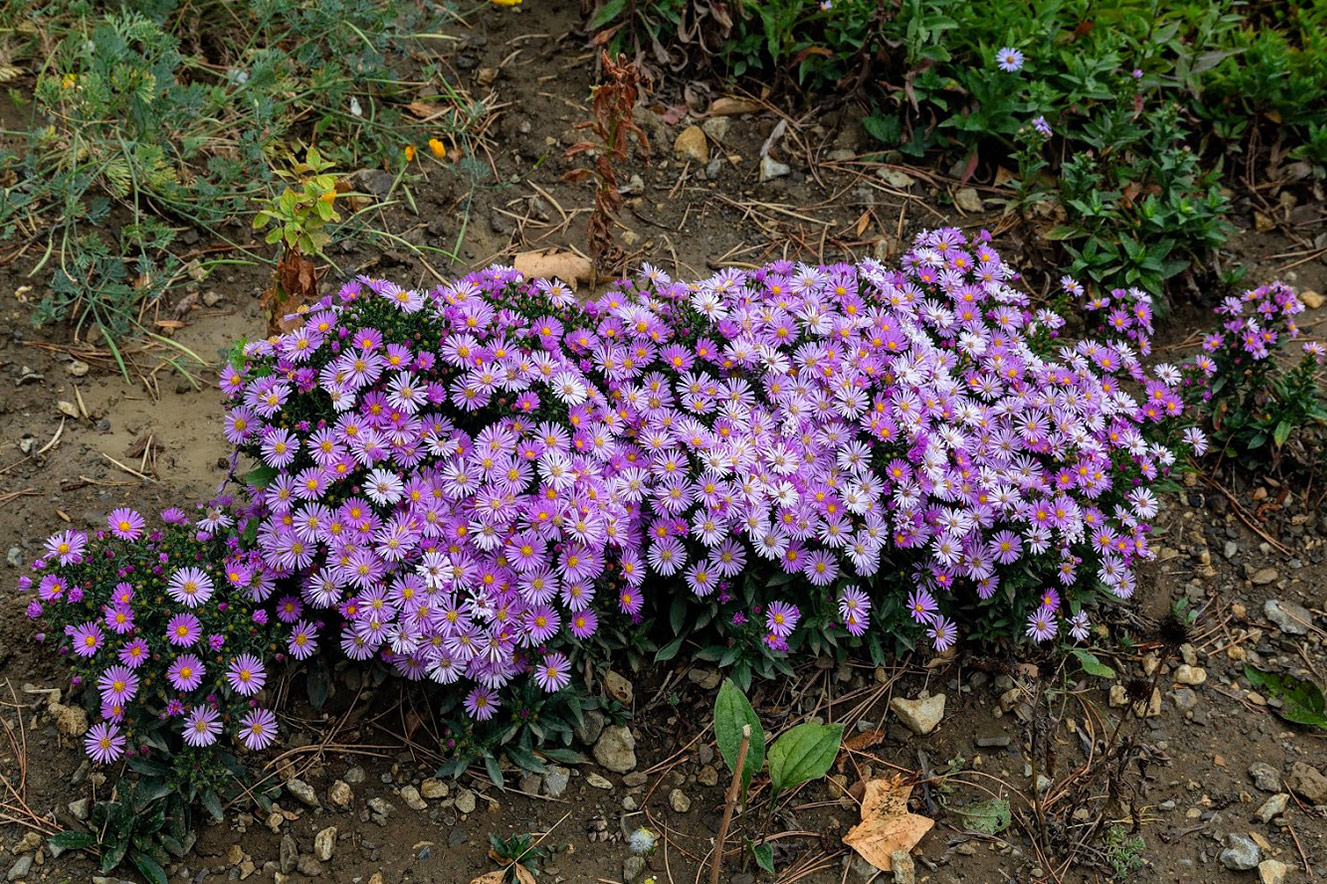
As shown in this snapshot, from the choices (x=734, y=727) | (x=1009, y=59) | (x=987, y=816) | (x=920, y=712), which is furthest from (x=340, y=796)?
(x=1009, y=59)

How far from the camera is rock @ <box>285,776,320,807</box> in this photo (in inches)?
102

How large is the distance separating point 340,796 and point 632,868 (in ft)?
2.42

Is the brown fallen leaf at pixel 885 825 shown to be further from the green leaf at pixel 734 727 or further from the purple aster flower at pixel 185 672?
the purple aster flower at pixel 185 672

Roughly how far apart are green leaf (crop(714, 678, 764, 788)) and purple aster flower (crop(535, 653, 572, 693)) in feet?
1.27

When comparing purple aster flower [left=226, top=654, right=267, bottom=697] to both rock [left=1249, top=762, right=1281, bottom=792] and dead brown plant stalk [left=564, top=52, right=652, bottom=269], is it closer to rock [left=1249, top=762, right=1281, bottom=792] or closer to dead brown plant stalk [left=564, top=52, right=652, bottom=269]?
dead brown plant stalk [left=564, top=52, right=652, bottom=269]

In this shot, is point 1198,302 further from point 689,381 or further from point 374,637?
point 374,637

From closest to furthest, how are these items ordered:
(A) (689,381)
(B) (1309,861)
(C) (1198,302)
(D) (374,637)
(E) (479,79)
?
(D) (374,637), (B) (1309,861), (A) (689,381), (C) (1198,302), (E) (479,79)

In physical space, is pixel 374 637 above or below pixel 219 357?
above

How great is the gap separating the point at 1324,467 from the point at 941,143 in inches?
72.4

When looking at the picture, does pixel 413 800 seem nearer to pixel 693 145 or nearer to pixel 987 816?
pixel 987 816

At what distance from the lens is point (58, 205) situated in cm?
363

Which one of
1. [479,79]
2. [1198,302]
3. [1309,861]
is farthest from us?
[479,79]

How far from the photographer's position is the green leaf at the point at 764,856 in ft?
8.35

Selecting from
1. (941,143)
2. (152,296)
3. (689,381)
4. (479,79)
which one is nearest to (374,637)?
(689,381)
